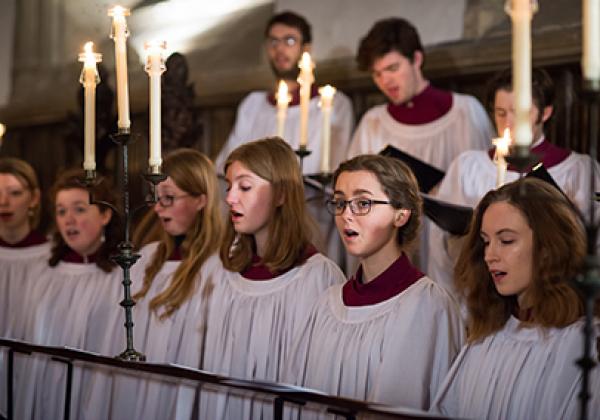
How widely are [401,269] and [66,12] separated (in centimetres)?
661

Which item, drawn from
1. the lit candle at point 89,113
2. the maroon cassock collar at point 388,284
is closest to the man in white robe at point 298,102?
the maroon cassock collar at point 388,284

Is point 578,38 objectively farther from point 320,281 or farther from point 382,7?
point 320,281

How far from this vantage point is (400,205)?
14.0 ft

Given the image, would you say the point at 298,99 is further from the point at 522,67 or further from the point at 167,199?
the point at 522,67

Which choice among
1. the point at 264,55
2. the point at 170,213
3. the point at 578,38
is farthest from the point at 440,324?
the point at 264,55

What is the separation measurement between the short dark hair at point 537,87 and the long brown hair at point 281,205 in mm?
1239

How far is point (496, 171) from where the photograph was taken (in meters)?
5.56

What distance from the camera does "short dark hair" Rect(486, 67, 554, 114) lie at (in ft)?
17.5

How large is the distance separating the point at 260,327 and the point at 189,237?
2.79ft

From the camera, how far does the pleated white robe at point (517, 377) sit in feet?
11.5

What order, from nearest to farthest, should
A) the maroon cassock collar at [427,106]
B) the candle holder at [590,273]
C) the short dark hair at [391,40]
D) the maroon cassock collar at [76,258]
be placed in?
the candle holder at [590,273], the maroon cassock collar at [76,258], the short dark hair at [391,40], the maroon cassock collar at [427,106]

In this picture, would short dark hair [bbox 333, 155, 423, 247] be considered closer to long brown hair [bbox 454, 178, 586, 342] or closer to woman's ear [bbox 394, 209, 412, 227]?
woman's ear [bbox 394, 209, 412, 227]

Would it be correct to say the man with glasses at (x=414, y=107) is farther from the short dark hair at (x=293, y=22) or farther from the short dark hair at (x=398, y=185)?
the short dark hair at (x=398, y=185)

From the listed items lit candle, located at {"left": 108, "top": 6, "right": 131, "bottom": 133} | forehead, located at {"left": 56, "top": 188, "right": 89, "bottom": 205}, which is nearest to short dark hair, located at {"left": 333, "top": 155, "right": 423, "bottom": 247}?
lit candle, located at {"left": 108, "top": 6, "right": 131, "bottom": 133}
